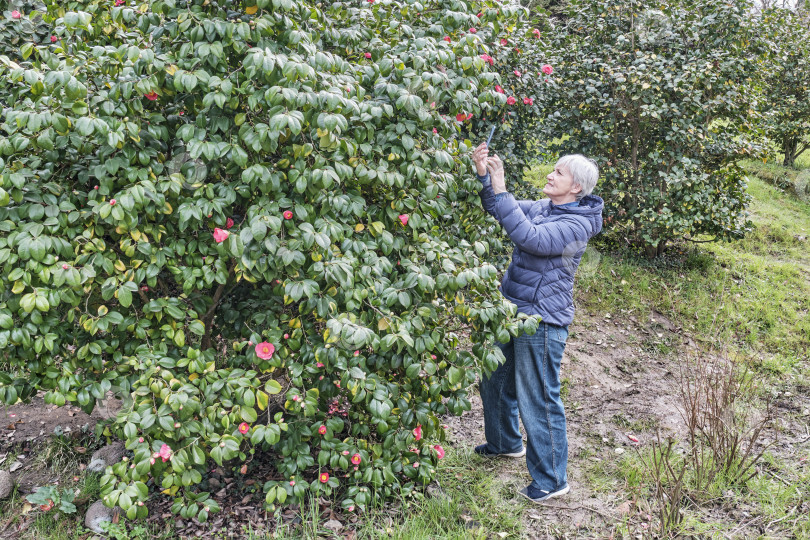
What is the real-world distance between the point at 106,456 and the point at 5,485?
0.46 metres

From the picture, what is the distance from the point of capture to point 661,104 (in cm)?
550

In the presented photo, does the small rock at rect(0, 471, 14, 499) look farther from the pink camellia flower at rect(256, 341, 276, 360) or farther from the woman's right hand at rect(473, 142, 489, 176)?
the woman's right hand at rect(473, 142, 489, 176)

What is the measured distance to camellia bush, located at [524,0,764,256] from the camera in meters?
5.46

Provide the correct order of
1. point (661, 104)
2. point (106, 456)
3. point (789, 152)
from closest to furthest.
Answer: point (106, 456) < point (661, 104) < point (789, 152)

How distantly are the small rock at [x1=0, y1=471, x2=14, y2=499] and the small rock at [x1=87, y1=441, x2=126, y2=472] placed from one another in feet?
1.18

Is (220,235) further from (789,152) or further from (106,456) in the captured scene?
(789,152)

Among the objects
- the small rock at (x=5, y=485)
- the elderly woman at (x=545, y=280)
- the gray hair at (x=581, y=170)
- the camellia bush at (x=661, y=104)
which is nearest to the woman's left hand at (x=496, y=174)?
the elderly woman at (x=545, y=280)

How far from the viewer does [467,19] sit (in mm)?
2580

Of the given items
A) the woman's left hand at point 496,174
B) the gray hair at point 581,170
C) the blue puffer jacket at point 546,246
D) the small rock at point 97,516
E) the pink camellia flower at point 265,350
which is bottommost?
the small rock at point 97,516

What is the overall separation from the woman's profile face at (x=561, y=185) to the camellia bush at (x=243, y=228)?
52 centimetres

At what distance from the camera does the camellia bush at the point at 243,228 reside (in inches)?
81.4

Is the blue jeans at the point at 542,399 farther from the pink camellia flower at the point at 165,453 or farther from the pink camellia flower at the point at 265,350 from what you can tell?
the pink camellia flower at the point at 165,453

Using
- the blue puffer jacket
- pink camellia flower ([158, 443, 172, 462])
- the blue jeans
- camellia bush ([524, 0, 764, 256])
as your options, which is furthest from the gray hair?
camellia bush ([524, 0, 764, 256])

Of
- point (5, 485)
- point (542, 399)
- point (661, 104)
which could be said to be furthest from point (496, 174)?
point (661, 104)
